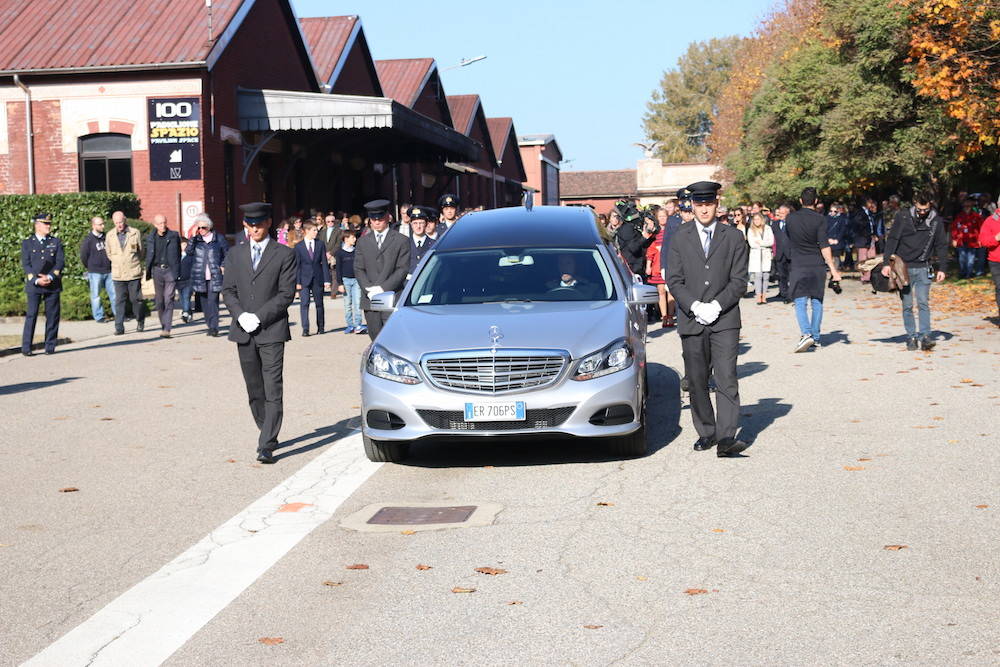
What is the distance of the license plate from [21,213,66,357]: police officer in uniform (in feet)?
35.0

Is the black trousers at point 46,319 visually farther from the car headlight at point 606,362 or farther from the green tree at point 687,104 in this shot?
the green tree at point 687,104

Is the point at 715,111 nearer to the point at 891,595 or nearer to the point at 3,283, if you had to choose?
the point at 3,283

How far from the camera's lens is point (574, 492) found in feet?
25.8

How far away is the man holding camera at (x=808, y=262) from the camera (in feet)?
52.1

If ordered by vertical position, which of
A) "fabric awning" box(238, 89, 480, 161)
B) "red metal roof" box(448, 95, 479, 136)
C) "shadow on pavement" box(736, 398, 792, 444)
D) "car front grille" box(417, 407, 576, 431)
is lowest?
"shadow on pavement" box(736, 398, 792, 444)

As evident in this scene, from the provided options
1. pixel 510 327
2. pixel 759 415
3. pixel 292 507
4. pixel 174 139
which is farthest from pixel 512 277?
pixel 174 139

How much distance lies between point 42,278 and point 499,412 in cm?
1099

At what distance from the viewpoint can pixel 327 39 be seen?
4497cm

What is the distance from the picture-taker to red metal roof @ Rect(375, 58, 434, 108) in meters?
53.7

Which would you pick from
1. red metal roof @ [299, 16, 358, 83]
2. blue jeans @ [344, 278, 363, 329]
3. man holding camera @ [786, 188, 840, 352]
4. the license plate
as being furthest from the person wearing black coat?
red metal roof @ [299, 16, 358, 83]

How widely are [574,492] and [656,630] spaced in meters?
2.80

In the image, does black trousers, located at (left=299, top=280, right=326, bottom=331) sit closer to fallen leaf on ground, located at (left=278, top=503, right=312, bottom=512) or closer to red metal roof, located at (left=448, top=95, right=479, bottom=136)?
fallen leaf on ground, located at (left=278, top=503, right=312, bottom=512)

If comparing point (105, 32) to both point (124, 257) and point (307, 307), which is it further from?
point (307, 307)

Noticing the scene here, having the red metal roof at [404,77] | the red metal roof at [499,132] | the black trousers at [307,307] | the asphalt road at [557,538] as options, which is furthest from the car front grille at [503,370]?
the red metal roof at [499,132]
